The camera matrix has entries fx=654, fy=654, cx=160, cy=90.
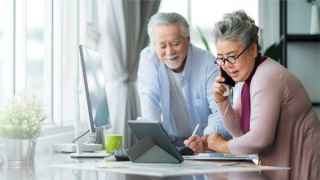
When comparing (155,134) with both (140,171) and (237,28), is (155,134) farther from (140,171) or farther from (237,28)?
(237,28)

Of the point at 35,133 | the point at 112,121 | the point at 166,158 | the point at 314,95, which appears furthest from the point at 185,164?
the point at 314,95

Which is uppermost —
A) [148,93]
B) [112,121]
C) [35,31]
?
[35,31]

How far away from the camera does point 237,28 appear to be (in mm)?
2420

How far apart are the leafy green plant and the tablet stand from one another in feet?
1.46

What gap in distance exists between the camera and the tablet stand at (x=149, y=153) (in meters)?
2.27

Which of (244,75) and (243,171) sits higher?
(244,75)

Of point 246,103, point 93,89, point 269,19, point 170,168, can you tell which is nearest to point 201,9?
point 269,19

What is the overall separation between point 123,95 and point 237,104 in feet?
6.64

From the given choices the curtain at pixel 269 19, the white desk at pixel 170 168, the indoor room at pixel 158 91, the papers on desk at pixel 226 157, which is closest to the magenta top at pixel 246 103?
the indoor room at pixel 158 91

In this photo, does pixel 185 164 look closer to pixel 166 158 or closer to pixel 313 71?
pixel 166 158

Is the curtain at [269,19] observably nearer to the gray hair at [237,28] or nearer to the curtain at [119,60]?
the curtain at [119,60]

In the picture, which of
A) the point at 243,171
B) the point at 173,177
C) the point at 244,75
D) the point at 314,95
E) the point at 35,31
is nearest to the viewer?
the point at 173,177

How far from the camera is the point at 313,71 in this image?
19.6ft

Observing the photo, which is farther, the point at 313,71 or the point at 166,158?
the point at 313,71
